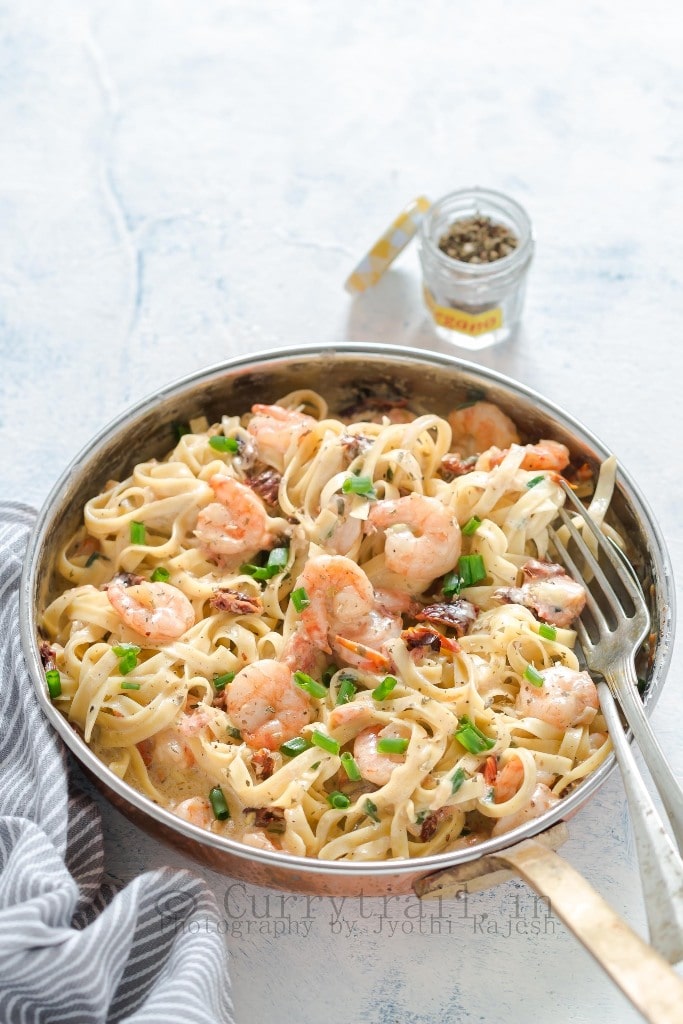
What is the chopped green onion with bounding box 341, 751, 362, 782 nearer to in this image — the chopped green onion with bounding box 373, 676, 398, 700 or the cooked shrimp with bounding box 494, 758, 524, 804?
the chopped green onion with bounding box 373, 676, 398, 700

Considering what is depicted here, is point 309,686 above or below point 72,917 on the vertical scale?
above

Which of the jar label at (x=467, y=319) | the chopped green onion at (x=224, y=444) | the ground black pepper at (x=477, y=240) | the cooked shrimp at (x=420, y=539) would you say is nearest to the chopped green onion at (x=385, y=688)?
the cooked shrimp at (x=420, y=539)

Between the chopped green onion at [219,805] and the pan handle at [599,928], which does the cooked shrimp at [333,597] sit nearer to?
the chopped green onion at [219,805]

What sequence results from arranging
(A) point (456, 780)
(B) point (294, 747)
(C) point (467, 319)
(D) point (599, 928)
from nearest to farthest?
(D) point (599, 928) < (A) point (456, 780) < (B) point (294, 747) < (C) point (467, 319)

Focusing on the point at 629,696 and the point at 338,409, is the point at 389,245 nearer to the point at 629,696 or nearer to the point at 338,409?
the point at 338,409

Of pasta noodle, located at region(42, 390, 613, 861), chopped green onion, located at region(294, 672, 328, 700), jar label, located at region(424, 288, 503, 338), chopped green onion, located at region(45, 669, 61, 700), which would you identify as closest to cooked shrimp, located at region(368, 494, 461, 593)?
pasta noodle, located at region(42, 390, 613, 861)

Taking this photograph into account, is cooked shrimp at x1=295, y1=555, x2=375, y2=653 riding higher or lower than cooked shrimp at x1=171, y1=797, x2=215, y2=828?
higher

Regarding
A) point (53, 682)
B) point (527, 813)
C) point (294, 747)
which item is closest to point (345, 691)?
point (294, 747)

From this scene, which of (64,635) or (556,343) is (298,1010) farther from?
(556,343)
